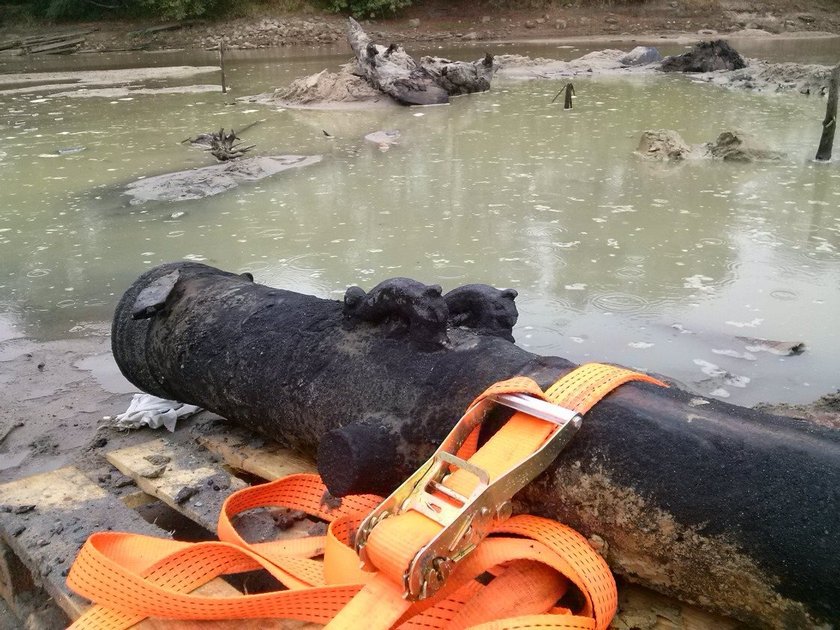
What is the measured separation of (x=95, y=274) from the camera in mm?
4887

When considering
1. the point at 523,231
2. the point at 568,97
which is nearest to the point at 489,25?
the point at 568,97

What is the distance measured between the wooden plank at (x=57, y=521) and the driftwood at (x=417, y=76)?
1056cm

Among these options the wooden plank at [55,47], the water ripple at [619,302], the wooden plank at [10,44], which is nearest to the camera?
the water ripple at [619,302]

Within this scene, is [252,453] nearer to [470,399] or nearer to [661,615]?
[470,399]

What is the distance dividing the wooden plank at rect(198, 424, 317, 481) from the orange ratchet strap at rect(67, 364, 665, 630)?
0.53 m

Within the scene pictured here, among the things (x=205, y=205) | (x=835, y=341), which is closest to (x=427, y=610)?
(x=835, y=341)

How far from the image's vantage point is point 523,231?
17.5 feet

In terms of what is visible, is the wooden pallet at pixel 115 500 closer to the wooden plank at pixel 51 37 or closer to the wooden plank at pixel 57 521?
the wooden plank at pixel 57 521

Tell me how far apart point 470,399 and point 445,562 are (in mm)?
503

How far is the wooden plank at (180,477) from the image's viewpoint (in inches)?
83.0

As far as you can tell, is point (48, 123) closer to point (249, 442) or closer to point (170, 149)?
point (170, 149)

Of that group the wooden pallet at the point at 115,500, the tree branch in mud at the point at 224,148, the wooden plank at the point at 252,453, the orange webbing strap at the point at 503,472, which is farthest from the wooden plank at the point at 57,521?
the tree branch in mud at the point at 224,148

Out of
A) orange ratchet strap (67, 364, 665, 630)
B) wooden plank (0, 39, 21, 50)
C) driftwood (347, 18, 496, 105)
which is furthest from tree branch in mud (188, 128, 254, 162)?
wooden plank (0, 39, 21, 50)

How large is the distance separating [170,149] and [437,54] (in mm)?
12797
